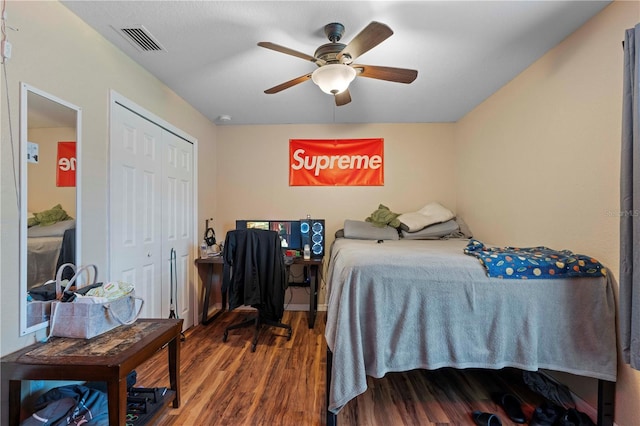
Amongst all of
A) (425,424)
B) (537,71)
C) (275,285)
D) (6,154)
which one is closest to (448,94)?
(537,71)

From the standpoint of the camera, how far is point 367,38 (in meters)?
1.44

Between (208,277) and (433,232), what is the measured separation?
2608 millimetres

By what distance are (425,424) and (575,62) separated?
8.02 feet

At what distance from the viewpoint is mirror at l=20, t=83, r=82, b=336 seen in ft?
4.12

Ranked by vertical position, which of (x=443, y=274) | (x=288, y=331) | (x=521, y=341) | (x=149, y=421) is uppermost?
(x=443, y=274)

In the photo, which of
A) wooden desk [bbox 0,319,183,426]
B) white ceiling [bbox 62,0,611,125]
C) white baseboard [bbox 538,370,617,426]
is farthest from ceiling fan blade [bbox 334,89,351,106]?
white baseboard [bbox 538,370,617,426]

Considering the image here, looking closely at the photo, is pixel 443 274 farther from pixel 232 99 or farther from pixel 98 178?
pixel 232 99

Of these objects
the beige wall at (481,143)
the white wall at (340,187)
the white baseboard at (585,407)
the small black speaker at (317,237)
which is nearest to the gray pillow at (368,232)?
the small black speaker at (317,237)

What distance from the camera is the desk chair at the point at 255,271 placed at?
240 centimetres

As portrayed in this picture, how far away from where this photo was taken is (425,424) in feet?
5.00

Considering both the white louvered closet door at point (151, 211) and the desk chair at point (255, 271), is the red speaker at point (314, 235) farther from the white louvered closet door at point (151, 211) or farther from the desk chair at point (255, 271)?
the white louvered closet door at point (151, 211)

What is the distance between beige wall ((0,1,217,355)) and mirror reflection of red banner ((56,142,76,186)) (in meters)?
0.07

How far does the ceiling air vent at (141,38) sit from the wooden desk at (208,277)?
6.48 ft

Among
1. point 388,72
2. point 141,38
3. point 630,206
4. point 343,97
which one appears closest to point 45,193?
point 141,38
